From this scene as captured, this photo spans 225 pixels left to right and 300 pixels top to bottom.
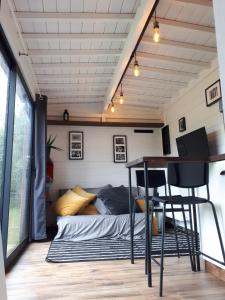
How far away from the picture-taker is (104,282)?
216cm

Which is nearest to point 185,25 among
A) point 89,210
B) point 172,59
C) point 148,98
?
point 172,59

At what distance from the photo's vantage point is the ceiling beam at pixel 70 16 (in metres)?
2.54

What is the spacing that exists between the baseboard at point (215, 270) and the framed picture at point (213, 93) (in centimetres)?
217

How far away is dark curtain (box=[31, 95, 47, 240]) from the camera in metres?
Answer: 3.79

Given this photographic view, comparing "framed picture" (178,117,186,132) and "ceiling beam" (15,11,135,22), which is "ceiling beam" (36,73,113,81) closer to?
"ceiling beam" (15,11,135,22)

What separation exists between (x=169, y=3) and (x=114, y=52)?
100 centimetres

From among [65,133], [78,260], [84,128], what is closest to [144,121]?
[84,128]

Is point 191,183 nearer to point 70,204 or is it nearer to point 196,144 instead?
point 196,144

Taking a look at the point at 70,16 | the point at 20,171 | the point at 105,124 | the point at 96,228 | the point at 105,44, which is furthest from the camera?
the point at 105,124

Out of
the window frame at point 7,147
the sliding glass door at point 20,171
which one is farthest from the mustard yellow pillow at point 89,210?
the window frame at point 7,147

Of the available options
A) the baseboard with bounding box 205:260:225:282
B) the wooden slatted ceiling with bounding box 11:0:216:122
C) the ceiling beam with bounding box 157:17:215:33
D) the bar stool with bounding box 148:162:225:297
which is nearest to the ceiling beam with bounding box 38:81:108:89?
the wooden slatted ceiling with bounding box 11:0:216:122

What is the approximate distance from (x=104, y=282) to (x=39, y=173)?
2193 mm

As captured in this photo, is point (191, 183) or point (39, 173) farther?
point (39, 173)

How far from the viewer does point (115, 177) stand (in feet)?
17.9
